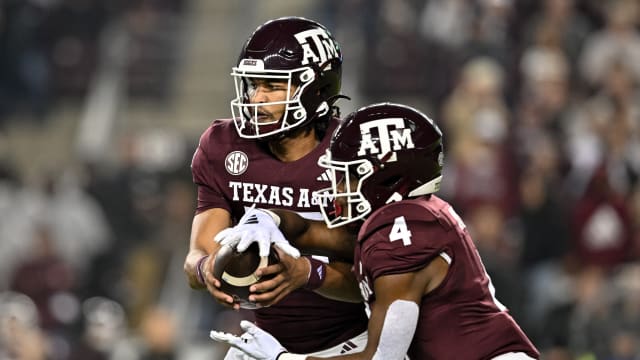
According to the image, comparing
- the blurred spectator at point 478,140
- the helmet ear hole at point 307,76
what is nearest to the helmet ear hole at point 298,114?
the helmet ear hole at point 307,76

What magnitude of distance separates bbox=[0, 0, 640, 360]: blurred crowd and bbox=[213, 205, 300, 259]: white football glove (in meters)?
3.51

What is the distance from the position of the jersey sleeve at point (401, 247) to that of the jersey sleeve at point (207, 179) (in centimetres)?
83

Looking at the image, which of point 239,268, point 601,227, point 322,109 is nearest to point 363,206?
point 239,268

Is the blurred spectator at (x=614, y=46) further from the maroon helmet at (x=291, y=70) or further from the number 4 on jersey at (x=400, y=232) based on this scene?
the number 4 on jersey at (x=400, y=232)

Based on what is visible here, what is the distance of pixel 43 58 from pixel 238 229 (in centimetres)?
808

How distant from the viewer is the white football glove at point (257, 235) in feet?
14.5

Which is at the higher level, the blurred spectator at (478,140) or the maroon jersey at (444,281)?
the maroon jersey at (444,281)

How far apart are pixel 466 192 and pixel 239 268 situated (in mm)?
4869

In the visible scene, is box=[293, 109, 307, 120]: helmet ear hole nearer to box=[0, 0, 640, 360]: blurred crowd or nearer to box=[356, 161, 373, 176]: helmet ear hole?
box=[356, 161, 373, 176]: helmet ear hole

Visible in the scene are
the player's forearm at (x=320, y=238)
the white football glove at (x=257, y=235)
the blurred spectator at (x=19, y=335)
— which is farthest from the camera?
the blurred spectator at (x=19, y=335)

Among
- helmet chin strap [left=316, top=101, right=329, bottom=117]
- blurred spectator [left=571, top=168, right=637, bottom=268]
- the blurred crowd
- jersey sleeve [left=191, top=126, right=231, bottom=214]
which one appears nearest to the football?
jersey sleeve [left=191, top=126, right=231, bottom=214]

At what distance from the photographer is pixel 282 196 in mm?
4930

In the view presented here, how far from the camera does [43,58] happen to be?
1216cm

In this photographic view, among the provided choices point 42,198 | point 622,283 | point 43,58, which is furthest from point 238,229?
point 43,58
